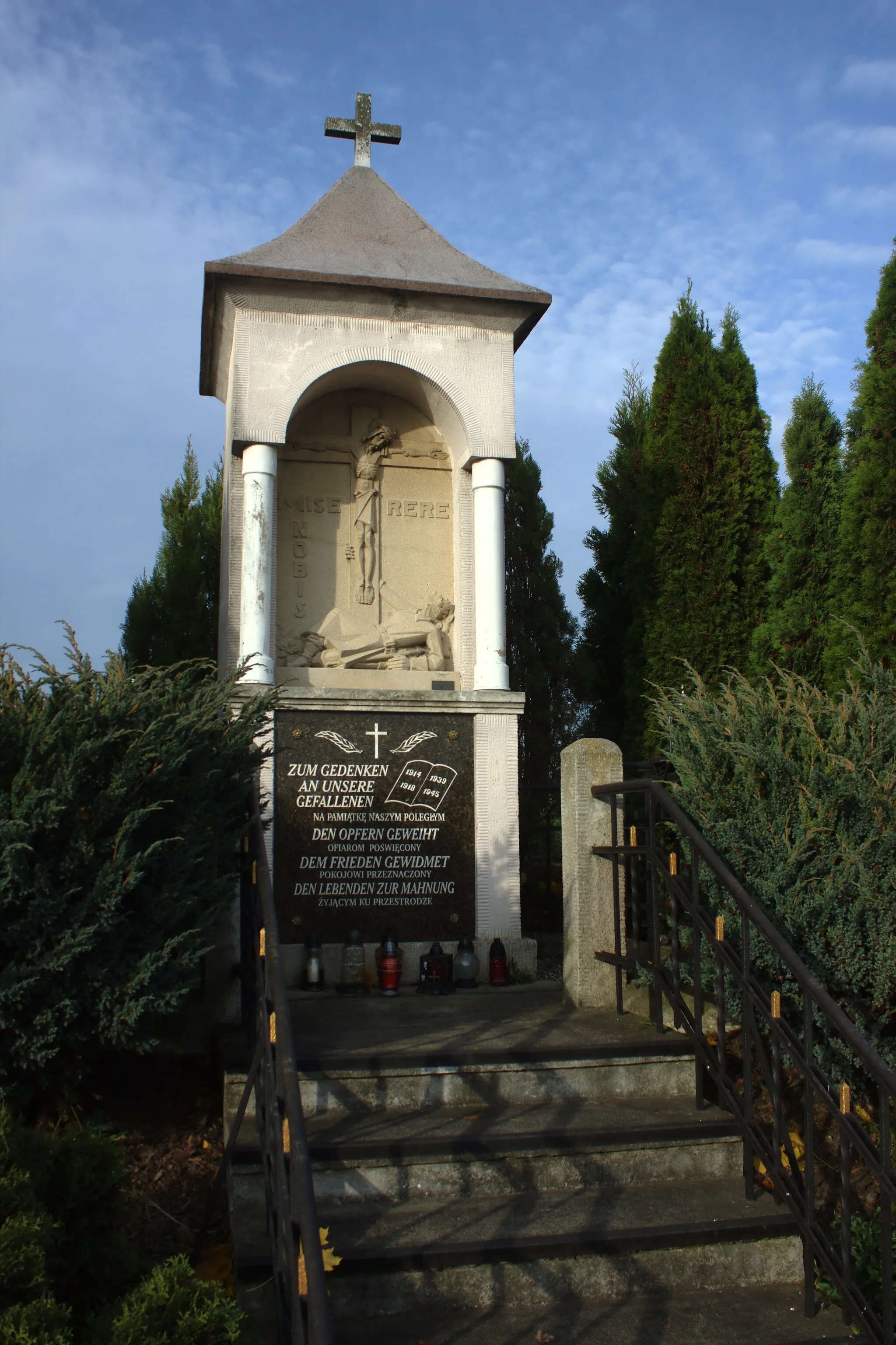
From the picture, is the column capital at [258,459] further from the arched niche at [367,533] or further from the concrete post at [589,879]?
the concrete post at [589,879]

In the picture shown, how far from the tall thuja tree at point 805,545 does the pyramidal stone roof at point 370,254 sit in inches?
102

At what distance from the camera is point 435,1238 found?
10.6ft

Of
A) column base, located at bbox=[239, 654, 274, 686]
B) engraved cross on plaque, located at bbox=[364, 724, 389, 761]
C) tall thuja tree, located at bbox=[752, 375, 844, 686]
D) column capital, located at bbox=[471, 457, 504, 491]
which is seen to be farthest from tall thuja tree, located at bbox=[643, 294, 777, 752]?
column base, located at bbox=[239, 654, 274, 686]

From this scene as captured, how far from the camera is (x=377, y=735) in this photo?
6926mm

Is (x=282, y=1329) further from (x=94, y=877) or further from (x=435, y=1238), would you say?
(x=94, y=877)

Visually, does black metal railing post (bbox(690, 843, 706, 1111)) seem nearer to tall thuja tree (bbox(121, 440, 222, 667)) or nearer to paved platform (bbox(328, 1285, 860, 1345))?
paved platform (bbox(328, 1285, 860, 1345))

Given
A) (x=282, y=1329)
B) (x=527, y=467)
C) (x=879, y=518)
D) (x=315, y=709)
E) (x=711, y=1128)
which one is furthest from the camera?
→ (x=527, y=467)

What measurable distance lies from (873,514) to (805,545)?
0.90 meters

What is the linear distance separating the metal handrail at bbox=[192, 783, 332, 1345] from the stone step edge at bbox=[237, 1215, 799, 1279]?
0.27m

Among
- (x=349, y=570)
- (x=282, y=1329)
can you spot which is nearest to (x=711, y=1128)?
(x=282, y=1329)

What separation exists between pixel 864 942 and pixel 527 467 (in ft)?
26.9

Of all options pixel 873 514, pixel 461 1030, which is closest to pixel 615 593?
pixel 873 514

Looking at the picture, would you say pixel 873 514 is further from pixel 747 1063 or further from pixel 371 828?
pixel 747 1063

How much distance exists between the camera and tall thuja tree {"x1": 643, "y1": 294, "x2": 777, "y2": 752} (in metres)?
9.20
